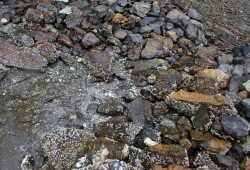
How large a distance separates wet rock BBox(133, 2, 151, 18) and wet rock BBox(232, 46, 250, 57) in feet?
3.68

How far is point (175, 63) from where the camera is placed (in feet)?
12.9

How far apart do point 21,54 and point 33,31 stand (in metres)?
0.43

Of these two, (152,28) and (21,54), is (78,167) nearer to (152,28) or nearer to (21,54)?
(21,54)

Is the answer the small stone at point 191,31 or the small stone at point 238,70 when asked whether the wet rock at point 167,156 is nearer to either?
the small stone at point 238,70

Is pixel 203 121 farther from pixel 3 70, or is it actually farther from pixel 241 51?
pixel 3 70

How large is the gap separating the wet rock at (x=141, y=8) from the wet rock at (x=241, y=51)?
1.12 metres

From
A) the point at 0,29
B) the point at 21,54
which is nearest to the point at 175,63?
the point at 21,54

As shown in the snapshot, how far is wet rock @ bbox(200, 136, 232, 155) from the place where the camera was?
3.02 m

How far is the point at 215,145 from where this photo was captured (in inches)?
120

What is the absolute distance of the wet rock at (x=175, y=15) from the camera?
453 cm

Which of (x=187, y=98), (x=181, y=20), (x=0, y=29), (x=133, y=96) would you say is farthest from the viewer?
(x=181, y=20)

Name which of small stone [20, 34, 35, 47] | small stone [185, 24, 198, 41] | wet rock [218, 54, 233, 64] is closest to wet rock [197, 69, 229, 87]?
wet rock [218, 54, 233, 64]

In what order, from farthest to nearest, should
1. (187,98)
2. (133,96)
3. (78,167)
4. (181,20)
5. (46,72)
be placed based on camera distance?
1. (181,20)
2. (46,72)
3. (133,96)
4. (187,98)
5. (78,167)

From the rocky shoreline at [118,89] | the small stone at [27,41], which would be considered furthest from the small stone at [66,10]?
the small stone at [27,41]
